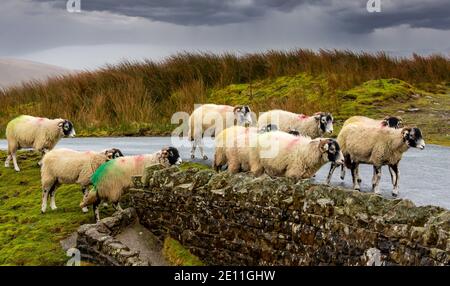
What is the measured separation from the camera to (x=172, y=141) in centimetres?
2553

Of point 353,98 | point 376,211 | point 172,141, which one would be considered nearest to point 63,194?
point 172,141

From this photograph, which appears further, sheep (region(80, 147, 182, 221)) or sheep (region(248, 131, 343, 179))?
sheep (region(80, 147, 182, 221))

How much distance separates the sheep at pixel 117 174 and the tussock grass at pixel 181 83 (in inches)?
528

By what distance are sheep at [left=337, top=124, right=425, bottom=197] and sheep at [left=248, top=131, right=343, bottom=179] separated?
67.2 inches

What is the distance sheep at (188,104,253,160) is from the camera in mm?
21172

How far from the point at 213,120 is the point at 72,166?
5907 millimetres

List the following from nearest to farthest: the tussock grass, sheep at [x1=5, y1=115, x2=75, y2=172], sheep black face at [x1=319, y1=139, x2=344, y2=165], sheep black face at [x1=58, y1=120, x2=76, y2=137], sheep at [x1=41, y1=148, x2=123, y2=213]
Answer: sheep black face at [x1=319, y1=139, x2=344, y2=165] < sheep at [x1=41, y1=148, x2=123, y2=213] < sheep black face at [x1=58, y1=120, x2=76, y2=137] < sheep at [x1=5, y1=115, x2=75, y2=172] < the tussock grass

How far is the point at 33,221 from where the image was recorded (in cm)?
1731

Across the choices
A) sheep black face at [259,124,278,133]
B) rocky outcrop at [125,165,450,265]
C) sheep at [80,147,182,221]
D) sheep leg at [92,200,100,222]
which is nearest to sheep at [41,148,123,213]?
sheep at [80,147,182,221]

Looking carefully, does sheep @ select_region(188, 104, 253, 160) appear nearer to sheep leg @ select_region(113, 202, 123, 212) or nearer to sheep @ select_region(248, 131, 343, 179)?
sheep leg @ select_region(113, 202, 123, 212)

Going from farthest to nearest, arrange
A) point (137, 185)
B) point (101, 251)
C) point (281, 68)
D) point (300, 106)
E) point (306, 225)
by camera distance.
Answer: point (281, 68) < point (300, 106) < point (137, 185) < point (101, 251) < point (306, 225)

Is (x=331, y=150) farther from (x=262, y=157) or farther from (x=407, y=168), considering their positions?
(x=407, y=168)
